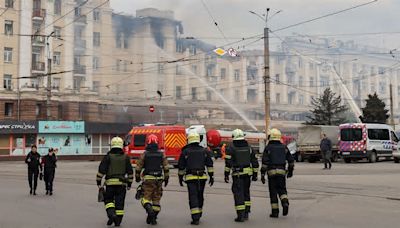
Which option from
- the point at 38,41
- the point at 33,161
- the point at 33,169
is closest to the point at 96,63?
the point at 38,41

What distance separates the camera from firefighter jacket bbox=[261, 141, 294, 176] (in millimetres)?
10133

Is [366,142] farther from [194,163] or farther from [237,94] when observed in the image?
[237,94]

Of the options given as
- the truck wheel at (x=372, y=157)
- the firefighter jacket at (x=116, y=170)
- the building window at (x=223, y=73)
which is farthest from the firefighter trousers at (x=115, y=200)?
the building window at (x=223, y=73)

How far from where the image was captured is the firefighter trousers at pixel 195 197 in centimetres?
927

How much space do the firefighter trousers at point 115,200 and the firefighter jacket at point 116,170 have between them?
0.35 feet

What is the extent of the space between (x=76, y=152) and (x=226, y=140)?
14238 millimetres

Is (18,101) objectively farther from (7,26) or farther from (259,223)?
(259,223)

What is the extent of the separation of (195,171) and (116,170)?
1.47 metres

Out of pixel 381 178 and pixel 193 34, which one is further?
pixel 193 34

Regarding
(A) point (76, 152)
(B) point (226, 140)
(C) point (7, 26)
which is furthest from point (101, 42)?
(B) point (226, 140)

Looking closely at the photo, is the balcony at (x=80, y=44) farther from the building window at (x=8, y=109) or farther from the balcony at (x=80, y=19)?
the building window at (x=8, y=109)

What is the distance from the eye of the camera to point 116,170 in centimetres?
920

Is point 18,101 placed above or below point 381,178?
above

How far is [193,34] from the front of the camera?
50156 mm
